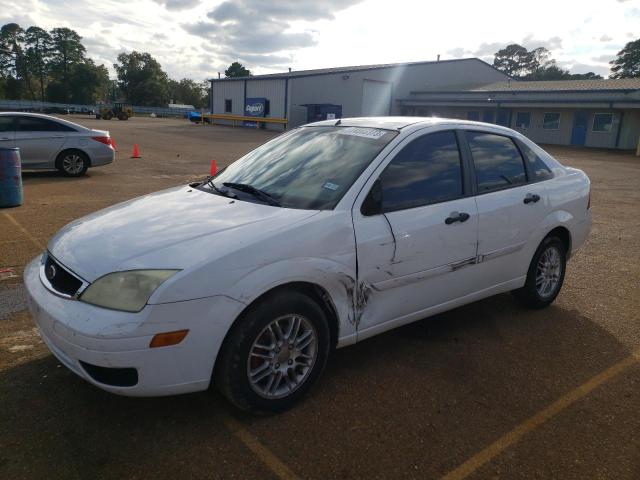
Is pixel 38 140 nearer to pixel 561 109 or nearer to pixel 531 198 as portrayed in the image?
pixel 531 198

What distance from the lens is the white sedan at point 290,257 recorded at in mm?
→ 2555

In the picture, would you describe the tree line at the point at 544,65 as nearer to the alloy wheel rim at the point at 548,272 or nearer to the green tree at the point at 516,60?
the green tree at the point at 516,60

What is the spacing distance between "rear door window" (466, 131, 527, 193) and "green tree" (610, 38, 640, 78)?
3172 inches

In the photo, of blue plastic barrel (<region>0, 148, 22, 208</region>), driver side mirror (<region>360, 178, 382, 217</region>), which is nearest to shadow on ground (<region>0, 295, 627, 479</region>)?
driver side mirror (<region>360, 178, 382, 217</region>)

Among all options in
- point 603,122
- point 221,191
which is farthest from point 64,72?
point 221,191

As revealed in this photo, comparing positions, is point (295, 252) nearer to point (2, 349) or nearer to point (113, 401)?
point (113, 401)

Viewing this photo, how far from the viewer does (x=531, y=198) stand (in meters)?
4.32

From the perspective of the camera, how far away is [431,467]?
102 inches

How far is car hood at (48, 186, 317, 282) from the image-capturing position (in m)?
2.67

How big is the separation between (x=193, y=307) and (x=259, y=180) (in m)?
1.38

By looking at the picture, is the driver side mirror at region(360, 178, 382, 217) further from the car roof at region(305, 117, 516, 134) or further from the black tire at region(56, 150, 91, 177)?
the black tire at region(56, 150, 91, 177)

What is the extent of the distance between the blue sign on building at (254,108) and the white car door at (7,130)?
33244 millimetres

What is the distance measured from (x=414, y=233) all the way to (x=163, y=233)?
63.1 inches

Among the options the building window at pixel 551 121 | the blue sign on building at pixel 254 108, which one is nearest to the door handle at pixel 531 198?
the building window at pixel 551 121
